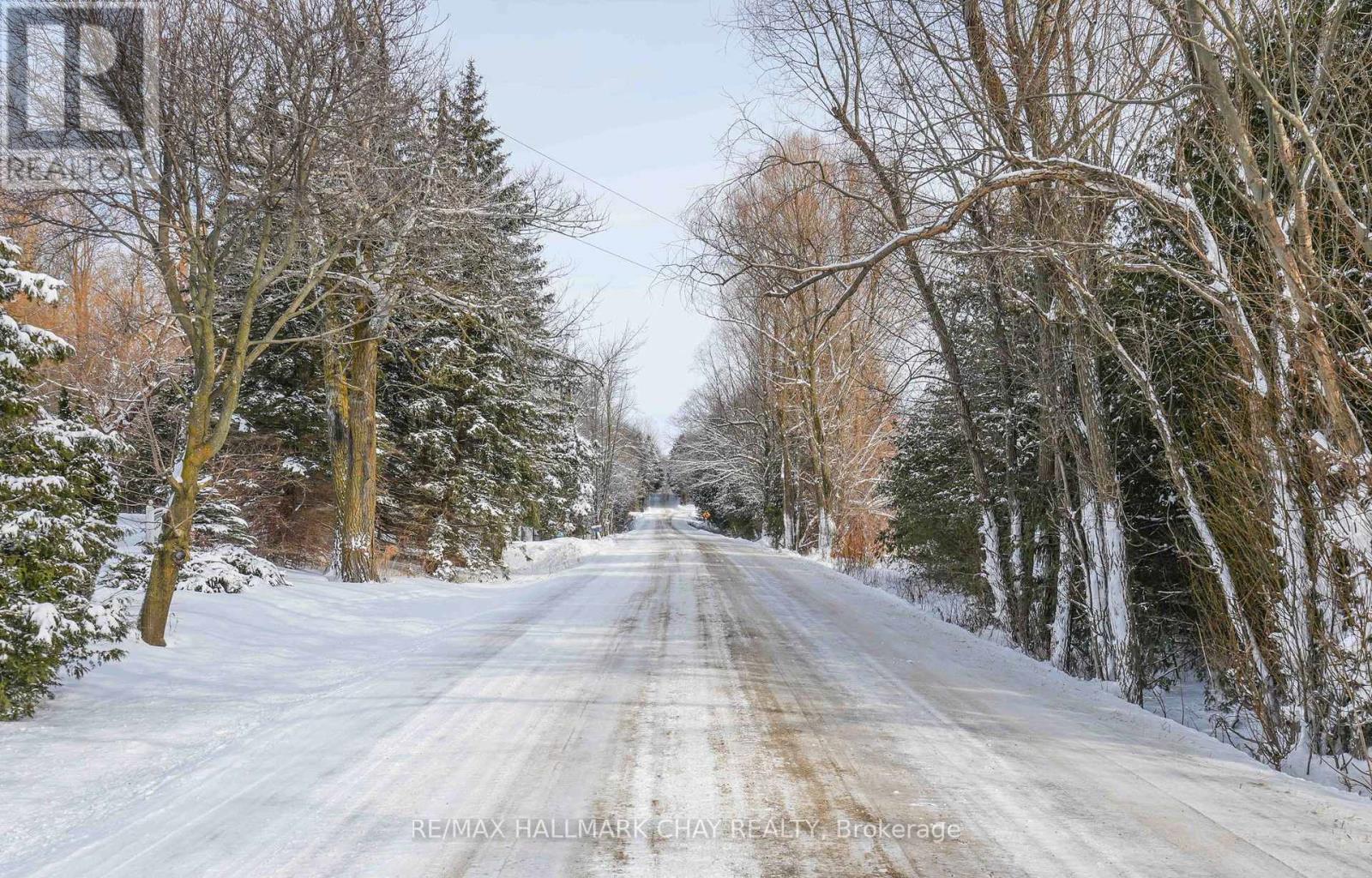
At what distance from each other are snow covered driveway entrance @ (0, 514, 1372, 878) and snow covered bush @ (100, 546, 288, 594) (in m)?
2.12

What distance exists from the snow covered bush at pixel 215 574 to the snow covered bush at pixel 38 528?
11.0ft

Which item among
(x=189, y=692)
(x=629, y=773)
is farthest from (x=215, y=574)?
(x=629, y=773)

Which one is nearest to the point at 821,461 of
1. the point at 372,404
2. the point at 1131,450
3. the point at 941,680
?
the point at 372,404

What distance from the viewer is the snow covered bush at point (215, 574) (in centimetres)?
867

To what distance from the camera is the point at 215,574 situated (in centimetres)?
935

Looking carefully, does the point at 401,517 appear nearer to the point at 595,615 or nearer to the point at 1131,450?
the point at 595,615

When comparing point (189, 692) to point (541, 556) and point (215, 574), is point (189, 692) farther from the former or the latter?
point (541, 556)

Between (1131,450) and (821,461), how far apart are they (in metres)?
15.3

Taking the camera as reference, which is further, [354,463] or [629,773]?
[354,463]

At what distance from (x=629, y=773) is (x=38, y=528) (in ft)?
13.0

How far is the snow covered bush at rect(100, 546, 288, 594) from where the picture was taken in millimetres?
8672

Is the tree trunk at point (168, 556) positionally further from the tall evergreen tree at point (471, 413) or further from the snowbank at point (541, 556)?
the snowbank at point (541, 556)

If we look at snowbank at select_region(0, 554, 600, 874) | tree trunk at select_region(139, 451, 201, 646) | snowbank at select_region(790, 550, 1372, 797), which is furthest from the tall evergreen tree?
snowbank at select_region(790, 550, 1372, 797)

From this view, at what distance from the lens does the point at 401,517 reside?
17828 millimetres
